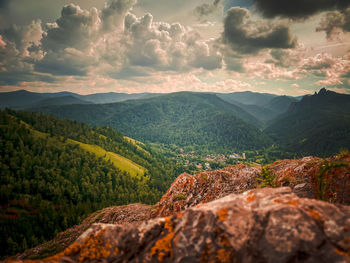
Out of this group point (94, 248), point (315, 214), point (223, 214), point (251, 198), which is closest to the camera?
point (315, 214)

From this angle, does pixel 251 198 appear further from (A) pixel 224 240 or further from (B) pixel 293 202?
(A) pixel 224 240

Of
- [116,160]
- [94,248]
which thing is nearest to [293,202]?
[94,248]

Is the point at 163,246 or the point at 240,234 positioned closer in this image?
the point at 240,234

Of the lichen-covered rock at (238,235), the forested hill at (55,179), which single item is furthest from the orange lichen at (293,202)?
the forested hill at (55,179)

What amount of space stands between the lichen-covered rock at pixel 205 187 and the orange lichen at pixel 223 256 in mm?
11241

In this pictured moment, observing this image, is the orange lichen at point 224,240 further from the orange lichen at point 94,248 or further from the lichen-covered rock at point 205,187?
the lichen-covered rock at point 205,187

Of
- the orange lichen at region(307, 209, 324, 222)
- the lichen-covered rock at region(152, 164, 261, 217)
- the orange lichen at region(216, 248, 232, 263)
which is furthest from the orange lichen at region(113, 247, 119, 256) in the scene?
the lichen-covered rock at region(152, 164, 261, 217)

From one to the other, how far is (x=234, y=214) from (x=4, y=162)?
15530 cm

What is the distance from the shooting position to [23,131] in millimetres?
134625

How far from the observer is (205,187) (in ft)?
59.3

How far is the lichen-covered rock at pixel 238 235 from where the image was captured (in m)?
Result: 5.11

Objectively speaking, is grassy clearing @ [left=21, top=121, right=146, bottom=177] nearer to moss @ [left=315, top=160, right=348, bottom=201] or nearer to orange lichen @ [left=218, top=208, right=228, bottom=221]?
moss @ [left=315, top=160, right=348, bottom=201]

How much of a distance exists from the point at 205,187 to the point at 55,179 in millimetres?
126551

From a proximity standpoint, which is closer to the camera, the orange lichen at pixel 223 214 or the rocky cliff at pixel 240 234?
the rocky cliff at pixel 240 234
